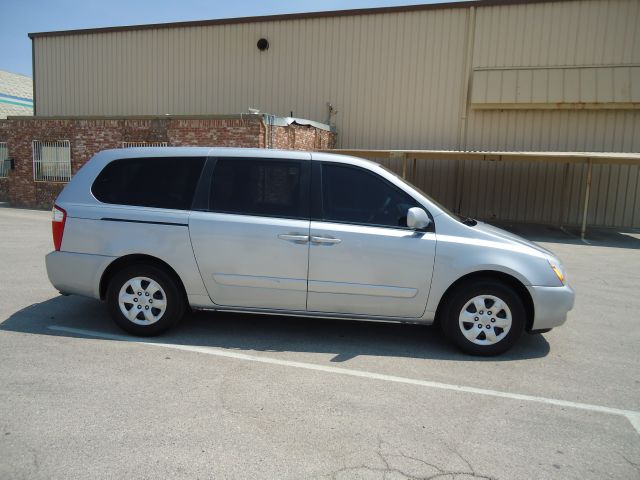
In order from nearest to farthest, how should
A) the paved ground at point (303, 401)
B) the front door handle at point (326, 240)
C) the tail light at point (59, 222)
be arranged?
the paved ground at point (303, 401)
the front door handle at point (326, 240)
the tail light at point (59, 222)

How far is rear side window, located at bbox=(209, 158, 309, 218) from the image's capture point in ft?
15.5

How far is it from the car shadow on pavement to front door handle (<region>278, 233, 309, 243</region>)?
1.04 meters

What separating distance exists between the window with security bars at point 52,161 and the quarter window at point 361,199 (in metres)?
15.1

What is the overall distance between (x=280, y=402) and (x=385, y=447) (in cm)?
89

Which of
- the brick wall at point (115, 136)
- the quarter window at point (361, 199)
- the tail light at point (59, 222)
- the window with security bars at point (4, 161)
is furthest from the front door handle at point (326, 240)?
the window with security bars at point (4, 161)

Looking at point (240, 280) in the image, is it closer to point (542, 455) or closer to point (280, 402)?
point (280, 402)

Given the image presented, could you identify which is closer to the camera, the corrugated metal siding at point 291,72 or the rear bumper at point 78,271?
the rear bumper at point 78,271

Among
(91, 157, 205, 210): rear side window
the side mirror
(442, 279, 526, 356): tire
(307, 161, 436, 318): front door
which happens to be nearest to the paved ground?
(442, 279, 526, 356): tire

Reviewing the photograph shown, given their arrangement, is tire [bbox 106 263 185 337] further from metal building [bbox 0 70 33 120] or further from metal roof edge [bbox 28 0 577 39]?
metal building [bbox 0 70 33 120]

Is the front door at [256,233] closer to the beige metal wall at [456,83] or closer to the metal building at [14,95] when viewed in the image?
the beige metal wall at [456,83]

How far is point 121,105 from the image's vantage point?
2209 centimetres

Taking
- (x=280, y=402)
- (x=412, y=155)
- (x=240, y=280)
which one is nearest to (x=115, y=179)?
(x=240, y=280)

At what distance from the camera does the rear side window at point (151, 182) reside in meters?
4.88

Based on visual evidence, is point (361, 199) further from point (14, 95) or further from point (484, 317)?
point (14, 95)
